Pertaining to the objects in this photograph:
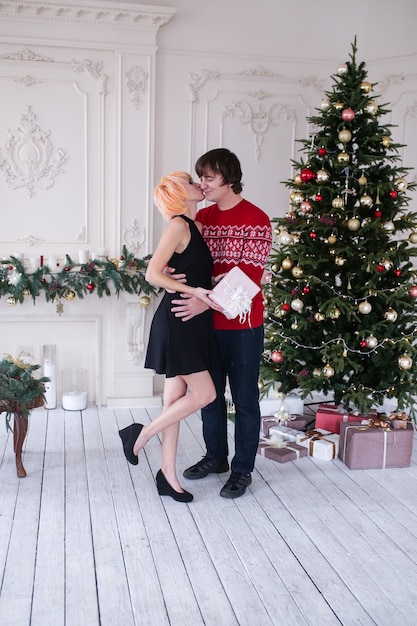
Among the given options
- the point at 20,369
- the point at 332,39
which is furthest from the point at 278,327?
the point at 332,39

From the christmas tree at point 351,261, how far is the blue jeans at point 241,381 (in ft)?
2.65

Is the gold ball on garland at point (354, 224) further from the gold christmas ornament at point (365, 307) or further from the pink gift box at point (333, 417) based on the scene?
the pink gift box at point (333, 417)

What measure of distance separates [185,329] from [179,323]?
4 cm

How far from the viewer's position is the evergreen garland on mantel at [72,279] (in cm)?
446

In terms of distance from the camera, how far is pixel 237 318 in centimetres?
316

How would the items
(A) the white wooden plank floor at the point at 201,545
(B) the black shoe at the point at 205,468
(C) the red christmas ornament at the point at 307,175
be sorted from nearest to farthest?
(A) the white wooden plank floor at the point at 201,545
(B) the black shoe at the point at 205,468
(C) the red christmas ornament at the point at 307,175

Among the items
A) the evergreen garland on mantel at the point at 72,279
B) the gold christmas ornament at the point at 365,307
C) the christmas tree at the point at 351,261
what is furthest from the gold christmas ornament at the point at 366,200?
the evergreen garland on mantel at the point at 72,279

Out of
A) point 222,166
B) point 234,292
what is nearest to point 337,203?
point 222,166

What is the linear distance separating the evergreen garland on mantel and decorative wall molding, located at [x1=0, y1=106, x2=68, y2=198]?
0.59 meters

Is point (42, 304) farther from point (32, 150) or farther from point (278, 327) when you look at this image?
point (278, 327)

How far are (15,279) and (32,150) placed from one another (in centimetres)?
95

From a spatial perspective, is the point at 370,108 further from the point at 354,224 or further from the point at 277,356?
the point at 277,356

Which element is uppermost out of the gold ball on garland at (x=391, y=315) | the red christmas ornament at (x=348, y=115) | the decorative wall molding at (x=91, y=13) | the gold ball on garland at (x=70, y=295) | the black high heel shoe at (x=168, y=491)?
the decorative wall molding at (x=91, y=13)

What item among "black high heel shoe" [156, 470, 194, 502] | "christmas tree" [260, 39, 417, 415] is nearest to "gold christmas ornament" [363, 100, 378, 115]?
"christmas tree" [260, 39, 417, 415]
